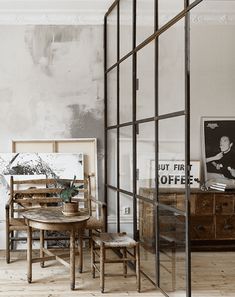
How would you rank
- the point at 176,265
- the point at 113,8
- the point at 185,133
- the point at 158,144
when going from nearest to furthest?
the point at 185,133 < the point at 176,265 < the point at 158,144 < the point at 113,8

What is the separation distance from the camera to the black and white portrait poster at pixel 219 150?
658 centimetres

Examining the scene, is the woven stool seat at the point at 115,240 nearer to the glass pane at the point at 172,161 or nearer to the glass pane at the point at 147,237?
the glass pane at the point at 147,237

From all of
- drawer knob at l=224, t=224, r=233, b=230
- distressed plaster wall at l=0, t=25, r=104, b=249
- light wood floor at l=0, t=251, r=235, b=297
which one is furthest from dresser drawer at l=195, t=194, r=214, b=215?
distressed plaster wall at l=0, t=25, r=104, b=249

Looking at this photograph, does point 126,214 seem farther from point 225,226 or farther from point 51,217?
point 225,226

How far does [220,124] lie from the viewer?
673 centimetres

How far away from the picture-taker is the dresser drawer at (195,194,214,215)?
246 inches

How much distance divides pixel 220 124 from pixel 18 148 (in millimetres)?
2798

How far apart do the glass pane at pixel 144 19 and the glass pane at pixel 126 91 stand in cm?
46

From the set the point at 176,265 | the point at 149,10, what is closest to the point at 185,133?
the point at 176,265

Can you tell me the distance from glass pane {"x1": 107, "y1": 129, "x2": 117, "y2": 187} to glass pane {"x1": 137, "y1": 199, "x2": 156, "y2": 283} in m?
1.16

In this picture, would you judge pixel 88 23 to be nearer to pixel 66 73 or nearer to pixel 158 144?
pixel 66 73

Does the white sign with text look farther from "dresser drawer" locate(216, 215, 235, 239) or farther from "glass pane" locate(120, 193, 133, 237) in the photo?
"dresser drawer" locate(216, 215, 235, 239)

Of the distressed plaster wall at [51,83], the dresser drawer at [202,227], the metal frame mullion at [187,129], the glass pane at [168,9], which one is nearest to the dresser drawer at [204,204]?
the dresser drawer at [202,227]

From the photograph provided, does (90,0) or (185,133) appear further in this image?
(90,0)
